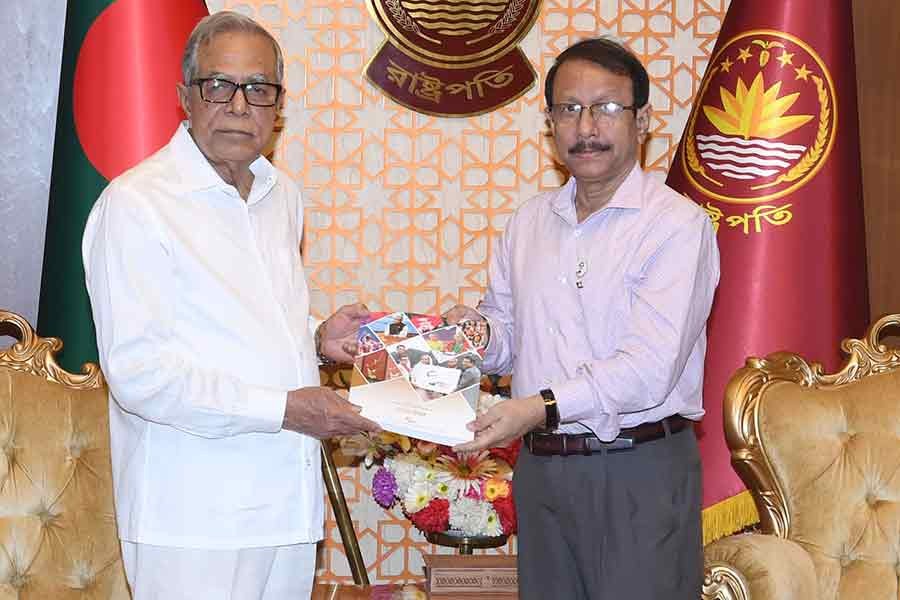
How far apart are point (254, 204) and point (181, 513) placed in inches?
27.3

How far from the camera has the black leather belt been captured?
8.09ft

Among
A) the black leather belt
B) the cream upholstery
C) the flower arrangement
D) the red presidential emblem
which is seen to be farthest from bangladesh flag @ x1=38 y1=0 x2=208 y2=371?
the cream upholstery

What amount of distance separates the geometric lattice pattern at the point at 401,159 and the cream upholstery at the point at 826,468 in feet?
4.24

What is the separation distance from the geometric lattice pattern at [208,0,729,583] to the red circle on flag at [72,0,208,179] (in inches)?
19.2

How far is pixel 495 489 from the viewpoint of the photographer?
3.19m

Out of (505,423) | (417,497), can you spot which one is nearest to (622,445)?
(505,423)

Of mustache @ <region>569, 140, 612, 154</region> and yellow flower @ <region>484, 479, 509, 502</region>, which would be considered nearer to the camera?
mustache @ <region>569, 140, 612, 154</region>

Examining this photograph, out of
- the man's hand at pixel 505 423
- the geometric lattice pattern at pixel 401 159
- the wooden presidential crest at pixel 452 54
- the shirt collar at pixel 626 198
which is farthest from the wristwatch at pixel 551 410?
the wooden presidential crest at pixel 452 54

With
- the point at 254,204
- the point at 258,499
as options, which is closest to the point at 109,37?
the point at 254,204

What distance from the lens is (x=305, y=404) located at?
2.25 meters

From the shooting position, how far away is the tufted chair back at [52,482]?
2.89 metres

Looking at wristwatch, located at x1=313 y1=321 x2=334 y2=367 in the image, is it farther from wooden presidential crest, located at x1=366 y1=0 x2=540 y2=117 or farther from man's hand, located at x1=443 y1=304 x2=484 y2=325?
wooden presidential crest, located at x1=366 y1=0 x2=540 y2=117

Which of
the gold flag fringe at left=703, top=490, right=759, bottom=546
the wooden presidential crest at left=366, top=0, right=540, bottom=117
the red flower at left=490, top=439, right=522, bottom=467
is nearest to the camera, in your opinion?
the red flower at left=490, top=439, right=522, bottom=467

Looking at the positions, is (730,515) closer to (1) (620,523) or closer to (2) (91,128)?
(1) (620,523)
